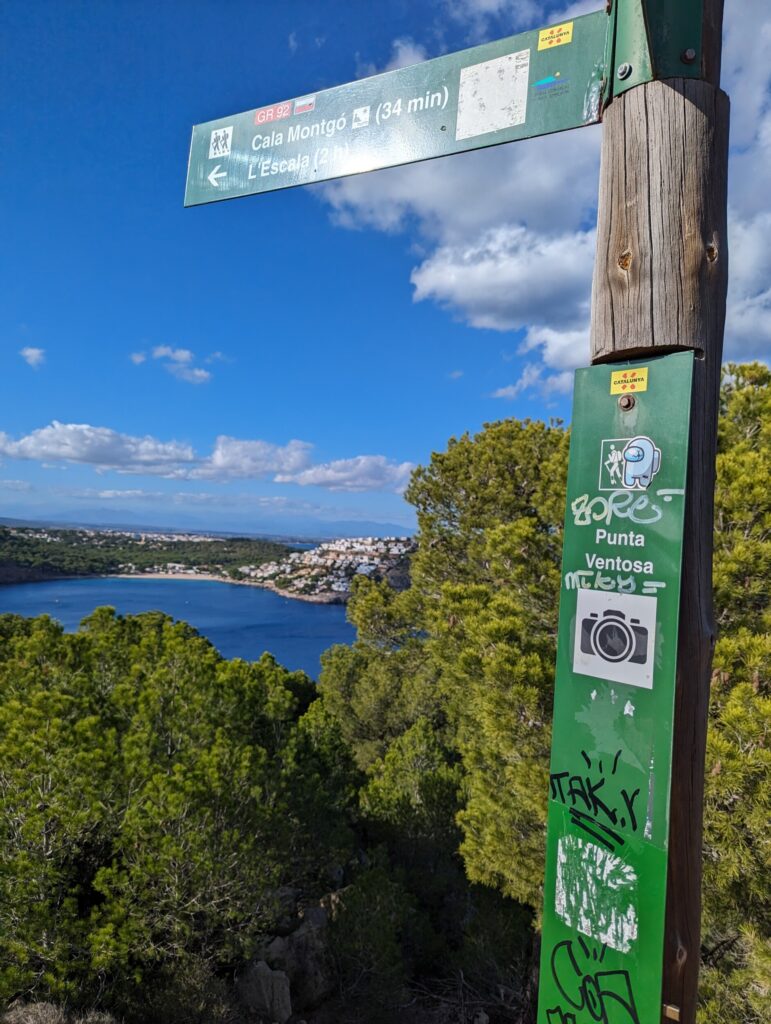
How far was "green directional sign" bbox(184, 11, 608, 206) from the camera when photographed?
965 millimetres

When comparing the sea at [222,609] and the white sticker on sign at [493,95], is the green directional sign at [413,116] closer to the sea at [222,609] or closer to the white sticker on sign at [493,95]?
the white sticker on sign at [493,95]

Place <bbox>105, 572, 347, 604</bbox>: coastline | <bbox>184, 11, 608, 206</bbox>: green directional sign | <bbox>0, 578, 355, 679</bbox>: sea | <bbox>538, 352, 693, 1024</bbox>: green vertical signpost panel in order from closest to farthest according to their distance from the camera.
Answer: <bbox>538, 352, 693, 1024</bbox>: green vertical signpost panel, <bbox>184, 11, 608, 206</bbox>: green directional sign, <bbox>0, 578, 355, 679</bbox>: sea, <bbox>105, 572, 347, 604</bbox>: coastline

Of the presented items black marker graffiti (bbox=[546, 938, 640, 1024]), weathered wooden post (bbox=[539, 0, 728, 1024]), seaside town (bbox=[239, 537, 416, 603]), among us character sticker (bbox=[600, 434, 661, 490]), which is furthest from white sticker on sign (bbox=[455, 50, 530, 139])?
seaside town (bbox=[239, 537, 416, 603])

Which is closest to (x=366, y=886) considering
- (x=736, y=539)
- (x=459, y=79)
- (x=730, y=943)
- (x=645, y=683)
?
(x=730, y=943)

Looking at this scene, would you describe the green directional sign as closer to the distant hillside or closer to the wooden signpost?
the wooden signpost

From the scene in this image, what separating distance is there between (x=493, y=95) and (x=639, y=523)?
0.80m

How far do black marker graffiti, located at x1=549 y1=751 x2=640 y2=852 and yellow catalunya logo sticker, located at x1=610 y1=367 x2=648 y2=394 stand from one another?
0.51 m

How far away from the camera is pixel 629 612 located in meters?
0.80

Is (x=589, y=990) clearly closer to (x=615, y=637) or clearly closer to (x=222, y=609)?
(x=615, y=637)

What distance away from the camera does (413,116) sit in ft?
3.59

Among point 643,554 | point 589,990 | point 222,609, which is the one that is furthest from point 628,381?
point 222,609

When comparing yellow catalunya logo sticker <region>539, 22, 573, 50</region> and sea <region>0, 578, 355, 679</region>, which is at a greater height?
yellow catalunya logo sticker <region>539, 22, 573, 50</region>

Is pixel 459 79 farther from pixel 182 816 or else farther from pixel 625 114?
pixel 182 816

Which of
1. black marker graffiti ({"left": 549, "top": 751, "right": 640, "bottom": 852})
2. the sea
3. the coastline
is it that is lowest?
the sea
